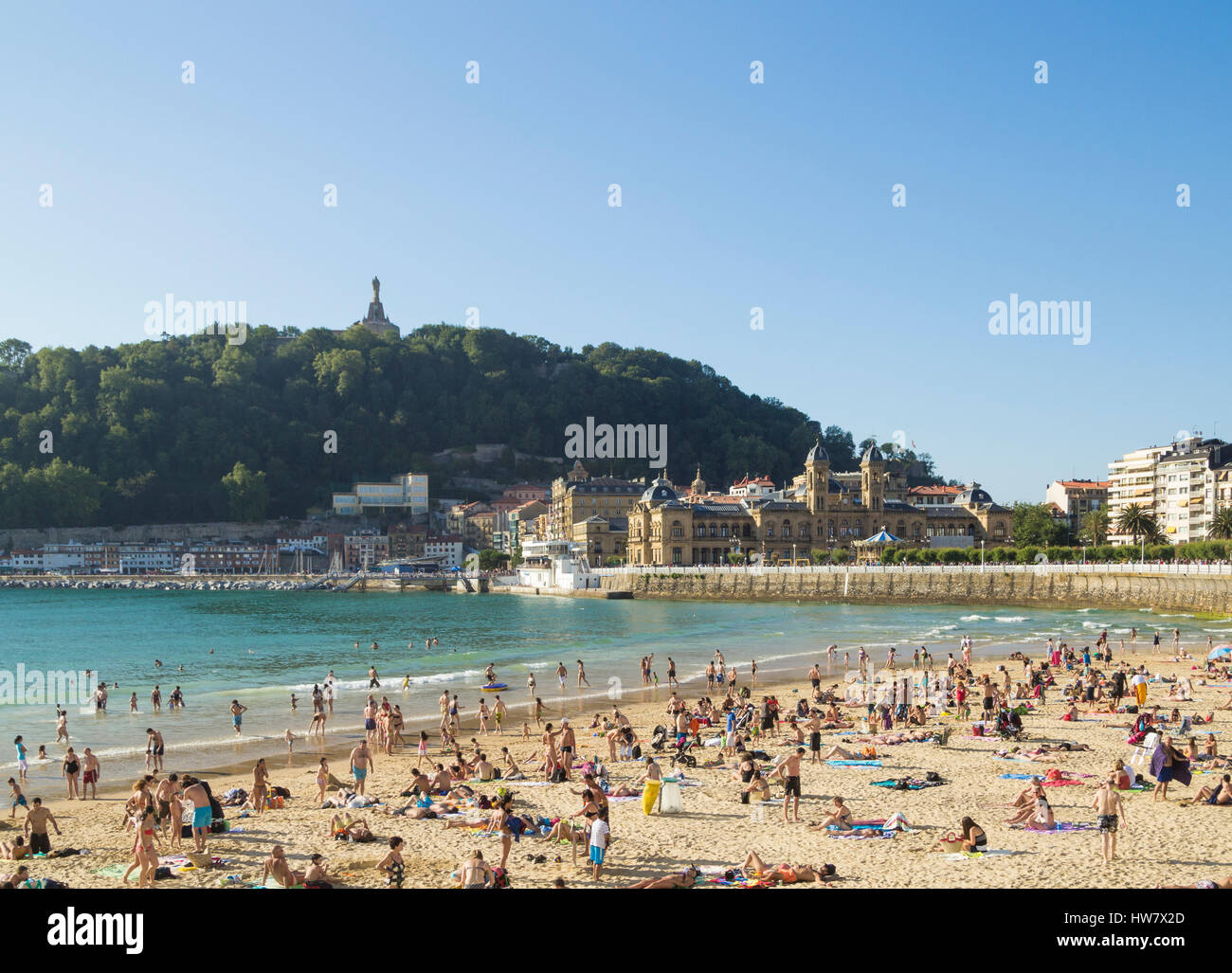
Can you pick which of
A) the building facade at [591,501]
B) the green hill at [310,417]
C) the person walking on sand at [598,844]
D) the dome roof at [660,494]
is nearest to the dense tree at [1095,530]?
the dome roof at [660,494]

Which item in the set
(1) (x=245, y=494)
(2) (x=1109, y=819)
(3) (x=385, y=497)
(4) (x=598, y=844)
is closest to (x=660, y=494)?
(3) (x=385, y=497)

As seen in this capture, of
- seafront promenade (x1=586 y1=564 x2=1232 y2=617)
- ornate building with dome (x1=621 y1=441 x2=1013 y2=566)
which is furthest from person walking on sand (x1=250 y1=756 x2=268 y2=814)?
ornate building with dome (x1=621 y1=441 x2=1013 y2=566)

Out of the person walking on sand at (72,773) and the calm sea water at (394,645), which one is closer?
the person walking on sand at (72,773)

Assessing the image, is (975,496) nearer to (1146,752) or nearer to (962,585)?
(962,585)

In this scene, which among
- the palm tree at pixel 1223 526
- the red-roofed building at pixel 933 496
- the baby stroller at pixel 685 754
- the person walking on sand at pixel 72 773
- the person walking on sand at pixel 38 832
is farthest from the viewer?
the red-roofed building at pixel 933 496

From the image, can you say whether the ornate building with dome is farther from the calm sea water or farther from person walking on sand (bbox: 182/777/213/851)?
person walking on sand (bbox: 182/777/213/851)

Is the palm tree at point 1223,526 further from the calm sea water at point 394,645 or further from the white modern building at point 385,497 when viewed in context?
the white modern building at point 385,497

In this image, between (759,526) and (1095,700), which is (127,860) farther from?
(759,526)
